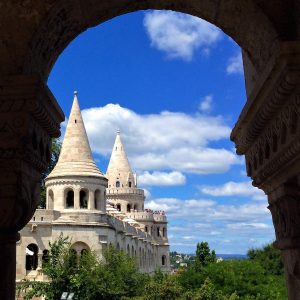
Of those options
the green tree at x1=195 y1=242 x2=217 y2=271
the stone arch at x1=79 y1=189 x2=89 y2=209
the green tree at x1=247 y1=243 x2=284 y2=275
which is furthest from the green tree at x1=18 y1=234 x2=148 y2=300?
the green tree at x1=247 y1=243 x2=284 y2=275

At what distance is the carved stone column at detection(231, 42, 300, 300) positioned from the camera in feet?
9.21

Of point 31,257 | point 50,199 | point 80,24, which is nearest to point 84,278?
point 31,257

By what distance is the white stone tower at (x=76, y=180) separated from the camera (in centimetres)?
2589

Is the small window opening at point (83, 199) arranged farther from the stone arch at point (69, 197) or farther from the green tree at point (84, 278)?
the green tree at point (84, 278)

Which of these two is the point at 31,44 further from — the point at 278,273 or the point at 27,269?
the point at 278,273

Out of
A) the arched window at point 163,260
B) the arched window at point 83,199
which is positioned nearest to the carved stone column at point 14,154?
the arched window at point 83,199

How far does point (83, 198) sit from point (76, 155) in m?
2.32

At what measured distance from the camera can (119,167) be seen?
47094 millimetres

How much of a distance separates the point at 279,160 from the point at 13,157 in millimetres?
1655

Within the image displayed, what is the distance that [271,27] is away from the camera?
3275 millimetres

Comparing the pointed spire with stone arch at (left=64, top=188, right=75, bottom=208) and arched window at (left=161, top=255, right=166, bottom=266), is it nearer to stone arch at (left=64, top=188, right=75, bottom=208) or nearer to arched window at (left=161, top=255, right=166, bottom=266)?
arched window at (left=161, top=255, right=166, bottom=266)

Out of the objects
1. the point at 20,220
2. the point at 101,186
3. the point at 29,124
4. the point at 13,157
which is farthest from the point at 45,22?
the point at 101,186

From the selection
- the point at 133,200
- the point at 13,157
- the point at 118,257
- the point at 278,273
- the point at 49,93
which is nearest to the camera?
the point at 13,157

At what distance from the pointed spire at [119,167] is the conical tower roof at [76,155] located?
1945cm
